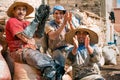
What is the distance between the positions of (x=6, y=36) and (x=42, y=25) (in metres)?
0.46

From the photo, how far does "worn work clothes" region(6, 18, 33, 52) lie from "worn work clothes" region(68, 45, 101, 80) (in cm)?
59

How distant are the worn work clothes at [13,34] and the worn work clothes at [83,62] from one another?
0.59 metres

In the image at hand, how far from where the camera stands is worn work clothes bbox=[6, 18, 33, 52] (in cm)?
470

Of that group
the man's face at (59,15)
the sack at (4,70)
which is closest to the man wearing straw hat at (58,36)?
the man's face at (59,15)

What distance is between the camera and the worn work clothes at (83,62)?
4824 millimetres

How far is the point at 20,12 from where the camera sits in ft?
16.2

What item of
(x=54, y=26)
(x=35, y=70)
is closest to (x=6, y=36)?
(x=35, y=70)

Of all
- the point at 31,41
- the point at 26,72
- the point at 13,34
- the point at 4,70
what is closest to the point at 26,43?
the point at 31,41

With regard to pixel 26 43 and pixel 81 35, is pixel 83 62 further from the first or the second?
pixel 26 43

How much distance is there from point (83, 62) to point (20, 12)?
97 cm

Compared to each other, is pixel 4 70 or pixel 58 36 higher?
pixel 58 36

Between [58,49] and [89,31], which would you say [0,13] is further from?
[89,31]

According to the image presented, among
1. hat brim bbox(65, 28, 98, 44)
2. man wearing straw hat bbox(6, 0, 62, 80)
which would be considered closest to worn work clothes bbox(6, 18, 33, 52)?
man wearing straw hat bbox(6, 0, 62, 80)

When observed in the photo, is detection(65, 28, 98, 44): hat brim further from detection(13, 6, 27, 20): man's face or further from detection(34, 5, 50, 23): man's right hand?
detection(13, 6, 27, 20): man's face
